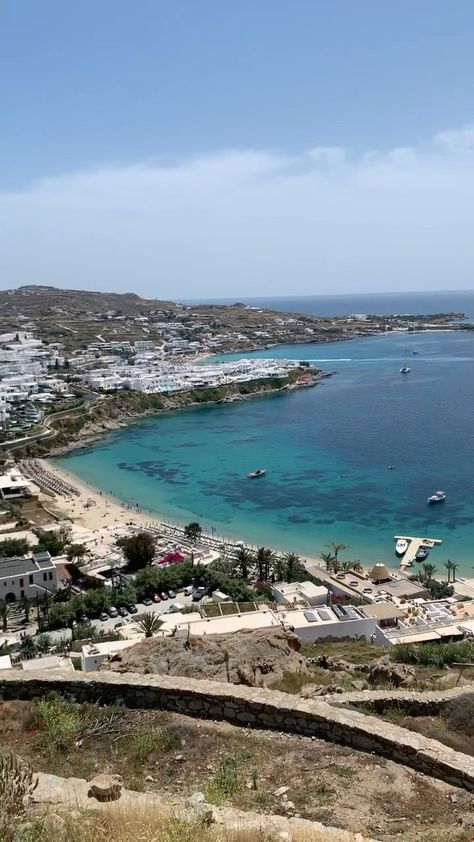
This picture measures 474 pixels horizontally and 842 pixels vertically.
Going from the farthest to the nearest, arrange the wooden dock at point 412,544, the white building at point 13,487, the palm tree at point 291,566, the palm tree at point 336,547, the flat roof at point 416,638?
the white building at point 13,487
the wooden dock at point 412,544
the palm tree at point 336,547
the palm tree at point 291,566
the flat roof at point 416,638

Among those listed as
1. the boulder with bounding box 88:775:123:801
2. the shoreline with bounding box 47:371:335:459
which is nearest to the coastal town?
the boulder with bounding box 88:775:123:801

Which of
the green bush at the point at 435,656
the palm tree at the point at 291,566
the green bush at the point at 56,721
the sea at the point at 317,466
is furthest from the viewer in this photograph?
the sea at the point at 317,466

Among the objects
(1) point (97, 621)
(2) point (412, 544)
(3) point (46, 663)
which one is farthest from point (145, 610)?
(2) point (412, 544)

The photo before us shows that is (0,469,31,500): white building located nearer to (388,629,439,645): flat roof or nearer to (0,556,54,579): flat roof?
(0,556,54,579): flat roof

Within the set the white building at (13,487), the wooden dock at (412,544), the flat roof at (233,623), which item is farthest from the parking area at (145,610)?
the white building at (13,487)

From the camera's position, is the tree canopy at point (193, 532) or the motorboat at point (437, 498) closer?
the tree canopy at point (193, 532)

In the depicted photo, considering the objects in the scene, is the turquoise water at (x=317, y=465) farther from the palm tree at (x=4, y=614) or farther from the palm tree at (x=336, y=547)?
the palm tree at (x=4, y=614)

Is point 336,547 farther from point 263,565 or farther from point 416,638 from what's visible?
point 416,638

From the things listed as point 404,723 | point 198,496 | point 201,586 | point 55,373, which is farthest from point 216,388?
point 404,723
